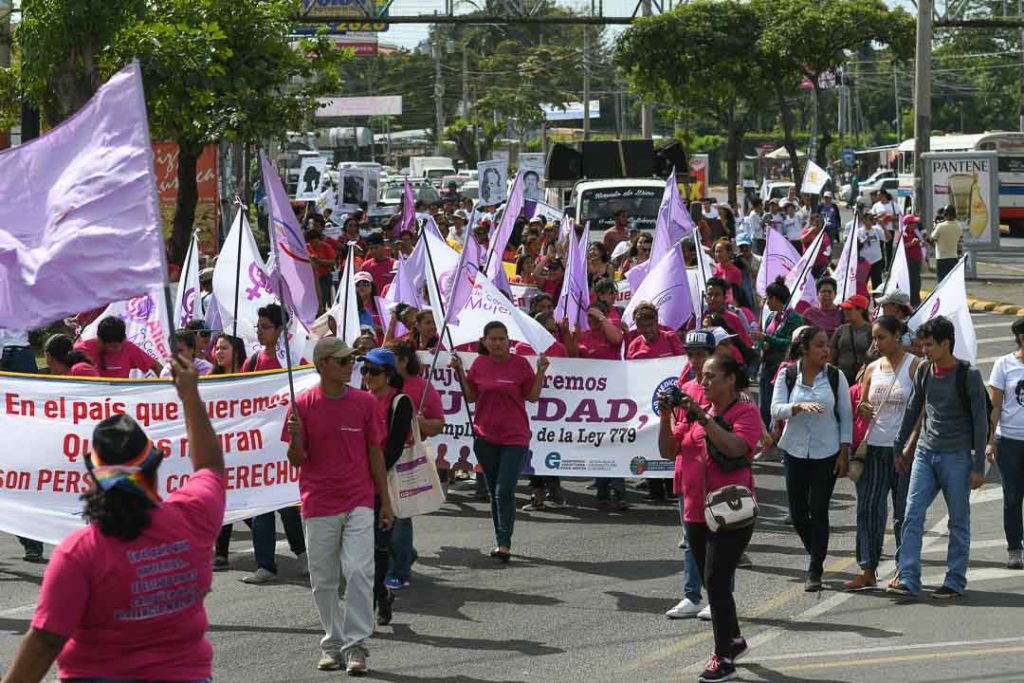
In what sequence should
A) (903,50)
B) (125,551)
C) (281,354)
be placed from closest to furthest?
(125,551) < (281,354) < (903,50)

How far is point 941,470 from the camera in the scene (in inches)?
385

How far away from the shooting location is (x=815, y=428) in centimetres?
974

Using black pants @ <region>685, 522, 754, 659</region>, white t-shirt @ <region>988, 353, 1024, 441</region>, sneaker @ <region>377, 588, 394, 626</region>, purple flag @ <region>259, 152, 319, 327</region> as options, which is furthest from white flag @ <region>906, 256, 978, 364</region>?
sneaker @ <region>377, 588, 394, 626</region>

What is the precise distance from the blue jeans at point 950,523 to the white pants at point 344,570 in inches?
129

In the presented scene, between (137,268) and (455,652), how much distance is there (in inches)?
127

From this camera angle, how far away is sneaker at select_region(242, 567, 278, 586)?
10.4 m

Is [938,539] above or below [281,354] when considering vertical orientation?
below

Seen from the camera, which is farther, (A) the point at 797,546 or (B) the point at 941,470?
(A) the point at 797,546

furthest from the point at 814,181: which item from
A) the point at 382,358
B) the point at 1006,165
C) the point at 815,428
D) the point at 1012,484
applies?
the point at 382,358

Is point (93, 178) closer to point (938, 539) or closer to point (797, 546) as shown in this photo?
point (797, 546)

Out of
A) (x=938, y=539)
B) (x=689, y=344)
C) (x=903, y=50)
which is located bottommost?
(x=938, y=539)

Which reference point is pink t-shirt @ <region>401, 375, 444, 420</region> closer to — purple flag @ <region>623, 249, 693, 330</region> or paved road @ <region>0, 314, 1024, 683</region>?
paved road @ <region>0, 314, 1024, 683</region>

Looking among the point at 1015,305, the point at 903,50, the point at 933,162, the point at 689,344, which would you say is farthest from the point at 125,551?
the point at 903,50

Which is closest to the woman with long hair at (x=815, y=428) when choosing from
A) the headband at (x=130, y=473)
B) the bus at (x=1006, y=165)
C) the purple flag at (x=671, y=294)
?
the purple flag at (x=671, y=294)
